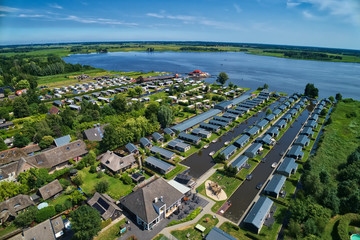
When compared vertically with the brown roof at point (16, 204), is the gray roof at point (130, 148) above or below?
above

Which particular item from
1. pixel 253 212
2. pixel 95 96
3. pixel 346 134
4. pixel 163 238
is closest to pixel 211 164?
pixel 253 212

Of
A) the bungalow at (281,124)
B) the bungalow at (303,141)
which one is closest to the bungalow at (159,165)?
the bungalow at (303,141)

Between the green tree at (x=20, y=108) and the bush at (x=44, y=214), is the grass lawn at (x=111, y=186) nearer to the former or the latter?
the bush at (x=44, y=214)

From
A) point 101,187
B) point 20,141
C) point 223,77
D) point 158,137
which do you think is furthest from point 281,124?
point 20,141

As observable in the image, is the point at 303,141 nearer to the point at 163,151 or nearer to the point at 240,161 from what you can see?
the point at 240,161

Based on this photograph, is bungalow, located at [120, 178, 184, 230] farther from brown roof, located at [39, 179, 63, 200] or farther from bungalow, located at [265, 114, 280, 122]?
bungalow, located at [265, 114, 280, 122]

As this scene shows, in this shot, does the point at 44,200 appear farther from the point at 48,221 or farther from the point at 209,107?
the point at 209,107
